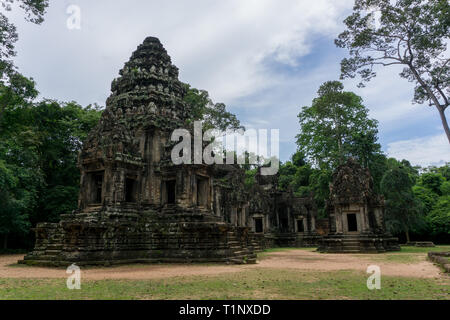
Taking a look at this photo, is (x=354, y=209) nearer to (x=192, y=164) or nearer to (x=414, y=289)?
(x=192, y=164)

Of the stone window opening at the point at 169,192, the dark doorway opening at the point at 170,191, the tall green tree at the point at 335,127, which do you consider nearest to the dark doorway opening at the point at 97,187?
the stone window opening at the point at 169,192

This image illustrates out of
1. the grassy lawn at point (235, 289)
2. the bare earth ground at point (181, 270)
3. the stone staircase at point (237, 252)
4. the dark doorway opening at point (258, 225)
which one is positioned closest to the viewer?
the grassy lawn at point (235, 289)

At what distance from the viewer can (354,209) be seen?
952 inches

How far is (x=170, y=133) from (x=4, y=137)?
14.6 meters

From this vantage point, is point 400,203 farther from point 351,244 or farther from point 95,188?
point 95,188

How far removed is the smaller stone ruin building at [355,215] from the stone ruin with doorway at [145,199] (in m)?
0.13

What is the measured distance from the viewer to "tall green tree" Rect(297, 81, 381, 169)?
31386mm

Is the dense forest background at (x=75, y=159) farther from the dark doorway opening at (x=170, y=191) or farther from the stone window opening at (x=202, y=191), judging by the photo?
the stone window opening at (x=202, y=191)

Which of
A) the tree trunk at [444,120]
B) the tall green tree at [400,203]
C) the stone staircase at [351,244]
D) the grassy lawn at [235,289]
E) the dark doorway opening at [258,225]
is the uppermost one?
the tree trunk at [444,120]

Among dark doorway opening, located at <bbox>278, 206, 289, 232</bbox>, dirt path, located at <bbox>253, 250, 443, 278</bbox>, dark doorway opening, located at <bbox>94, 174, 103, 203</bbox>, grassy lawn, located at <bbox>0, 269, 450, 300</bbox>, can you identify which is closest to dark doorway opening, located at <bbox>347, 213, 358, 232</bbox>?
dirt path, located at <bbox>253, 250, 443, 278</bbox>

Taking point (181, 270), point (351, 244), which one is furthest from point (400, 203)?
point (181, 270)

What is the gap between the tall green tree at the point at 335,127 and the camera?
31386 millimetres

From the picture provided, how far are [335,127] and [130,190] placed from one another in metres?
24.2
